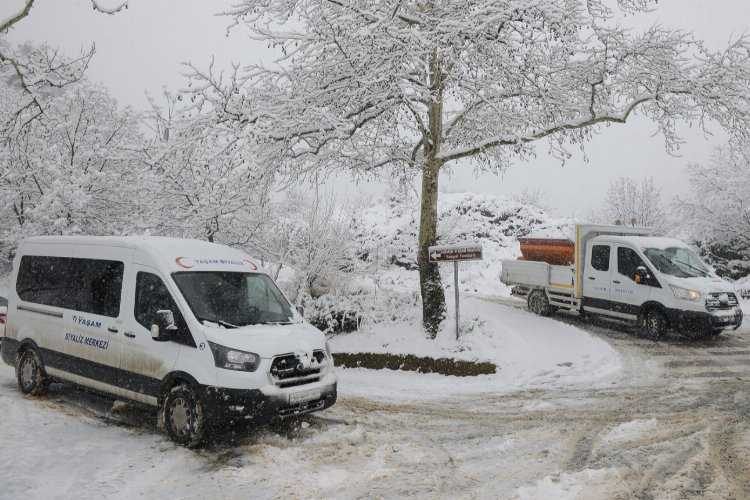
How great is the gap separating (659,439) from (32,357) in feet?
27.3

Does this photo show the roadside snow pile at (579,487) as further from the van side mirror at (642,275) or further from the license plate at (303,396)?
the van side mirror at (642,275)

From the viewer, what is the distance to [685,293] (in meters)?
12.2

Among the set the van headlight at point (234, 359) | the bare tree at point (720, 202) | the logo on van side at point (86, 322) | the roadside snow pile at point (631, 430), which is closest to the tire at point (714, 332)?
the roadside snow pile at point (631, 430)

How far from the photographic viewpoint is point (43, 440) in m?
6.34

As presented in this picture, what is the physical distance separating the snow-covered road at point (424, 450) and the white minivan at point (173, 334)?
18.0 inches

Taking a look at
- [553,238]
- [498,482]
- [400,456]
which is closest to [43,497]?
[400,456]

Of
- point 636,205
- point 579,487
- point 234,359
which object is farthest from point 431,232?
point 636,205

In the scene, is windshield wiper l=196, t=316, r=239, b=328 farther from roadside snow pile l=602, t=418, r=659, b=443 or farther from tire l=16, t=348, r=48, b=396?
roadside snow pile l=602, t=418, r=659, b=443

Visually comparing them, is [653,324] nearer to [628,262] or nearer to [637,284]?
[637,284]

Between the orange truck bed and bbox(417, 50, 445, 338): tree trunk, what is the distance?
16.0 feet

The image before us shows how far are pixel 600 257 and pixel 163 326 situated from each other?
35.9 feet

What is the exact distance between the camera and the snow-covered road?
16.5ft

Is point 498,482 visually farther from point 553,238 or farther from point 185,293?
point 553,238

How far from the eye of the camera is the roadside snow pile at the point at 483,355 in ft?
30.7
